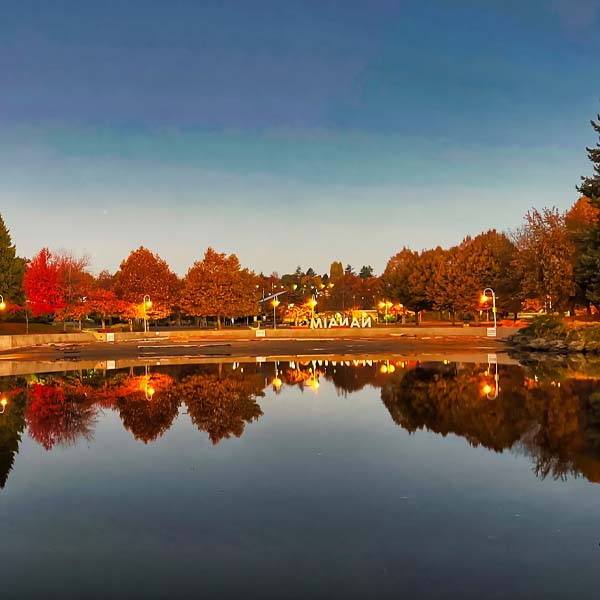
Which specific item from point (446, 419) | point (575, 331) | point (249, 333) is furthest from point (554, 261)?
point (446, 419)

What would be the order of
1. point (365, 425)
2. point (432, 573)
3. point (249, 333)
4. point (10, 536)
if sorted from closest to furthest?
point (432, 573) → point (10, 536) → point (365, 425) → point (249, 333)

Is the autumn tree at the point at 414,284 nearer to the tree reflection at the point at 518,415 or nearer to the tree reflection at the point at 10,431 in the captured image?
the tree reflection at the point at 518,415

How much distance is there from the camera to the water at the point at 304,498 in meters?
6.30

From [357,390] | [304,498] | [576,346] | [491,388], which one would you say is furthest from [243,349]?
[304,498]

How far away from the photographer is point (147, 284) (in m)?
82.4

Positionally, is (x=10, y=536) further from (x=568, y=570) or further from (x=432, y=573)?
(x=568, y=570)

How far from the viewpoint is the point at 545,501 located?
867 centimetres

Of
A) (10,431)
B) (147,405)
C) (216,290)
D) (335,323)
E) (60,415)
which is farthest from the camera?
(216,290)

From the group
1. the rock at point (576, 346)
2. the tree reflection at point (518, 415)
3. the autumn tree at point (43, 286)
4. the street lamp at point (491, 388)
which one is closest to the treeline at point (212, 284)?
the autumn tree at point (43, 286)

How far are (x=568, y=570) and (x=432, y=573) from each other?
1.45 m

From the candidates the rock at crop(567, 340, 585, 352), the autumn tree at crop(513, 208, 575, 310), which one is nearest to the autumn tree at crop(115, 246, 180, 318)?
the autumn tree at crop(513, 208, 575, 310)

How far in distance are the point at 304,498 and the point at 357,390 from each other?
12.8 m

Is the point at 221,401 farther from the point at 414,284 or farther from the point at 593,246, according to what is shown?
the point at 414,284

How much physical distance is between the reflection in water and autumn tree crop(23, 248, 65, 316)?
1731 inches
